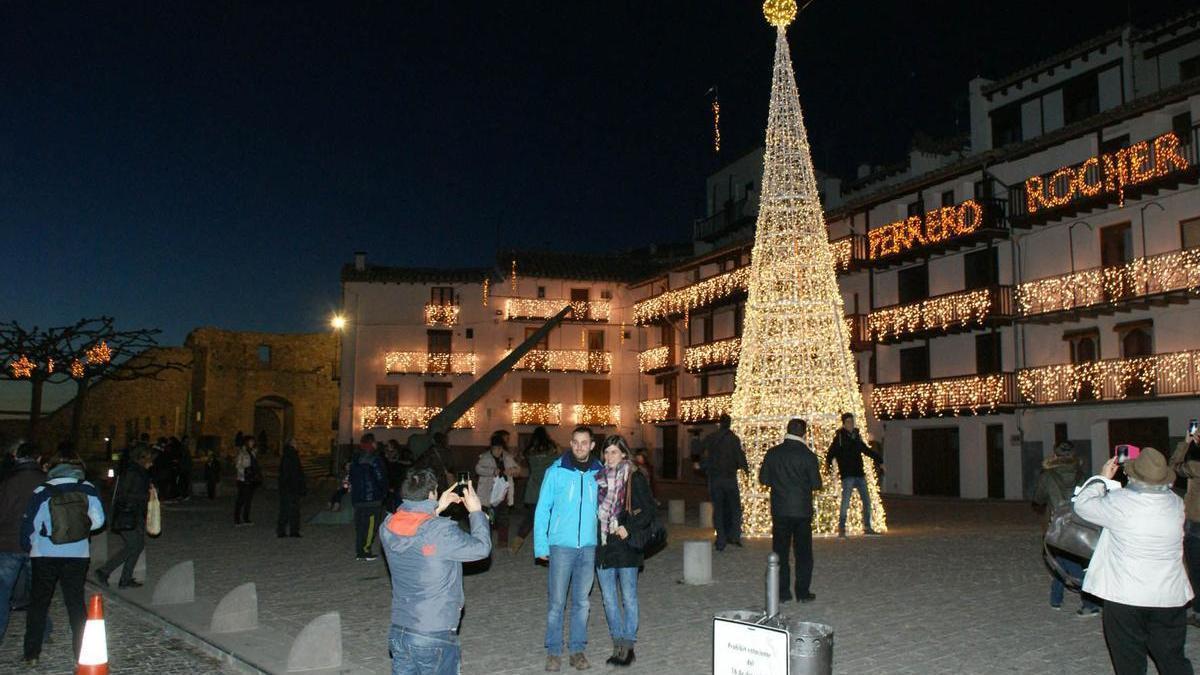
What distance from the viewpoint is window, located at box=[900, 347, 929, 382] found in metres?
34.2

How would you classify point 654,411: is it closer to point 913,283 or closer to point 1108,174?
point 913,283

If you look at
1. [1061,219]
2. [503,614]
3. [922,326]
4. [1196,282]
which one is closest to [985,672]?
[503,614]

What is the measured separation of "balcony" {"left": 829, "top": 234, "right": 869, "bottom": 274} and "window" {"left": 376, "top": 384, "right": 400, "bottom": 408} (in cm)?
2329

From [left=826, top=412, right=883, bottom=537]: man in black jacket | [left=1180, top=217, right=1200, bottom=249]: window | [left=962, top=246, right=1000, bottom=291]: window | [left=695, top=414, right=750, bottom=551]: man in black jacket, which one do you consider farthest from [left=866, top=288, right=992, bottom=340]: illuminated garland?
[left=695, top=414, right=750, bottom=551]: man in black jacket

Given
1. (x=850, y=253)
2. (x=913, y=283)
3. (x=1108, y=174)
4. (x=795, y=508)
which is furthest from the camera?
(x=850, y=253)

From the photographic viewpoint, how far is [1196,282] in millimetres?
24391

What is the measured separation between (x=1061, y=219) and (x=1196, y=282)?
5.31m

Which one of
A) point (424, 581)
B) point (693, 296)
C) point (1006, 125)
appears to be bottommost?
point (424, 581)

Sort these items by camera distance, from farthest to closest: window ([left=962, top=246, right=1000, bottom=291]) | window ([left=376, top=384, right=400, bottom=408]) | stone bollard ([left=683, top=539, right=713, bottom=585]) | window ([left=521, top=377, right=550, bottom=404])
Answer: window ([left=521, top=377, right=550, bottom=404]) < window ([left=376, top=384, right=400, bottom=408]) < window ([left=962, top=246, right=1000, bottom=291]) < stone bollard ([left=683, top=539, right=713, bottom=585])

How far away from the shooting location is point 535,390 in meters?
50.9

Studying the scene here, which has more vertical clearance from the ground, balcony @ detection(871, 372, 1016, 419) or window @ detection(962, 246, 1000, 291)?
window @ detection(962, 246, 1000, 291)

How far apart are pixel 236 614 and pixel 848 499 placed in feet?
33.1

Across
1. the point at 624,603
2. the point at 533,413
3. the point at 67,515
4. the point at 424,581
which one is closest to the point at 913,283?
the point at 533,413

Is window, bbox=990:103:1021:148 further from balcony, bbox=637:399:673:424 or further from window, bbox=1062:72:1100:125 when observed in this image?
balcony, bbox=637:399:673:424
